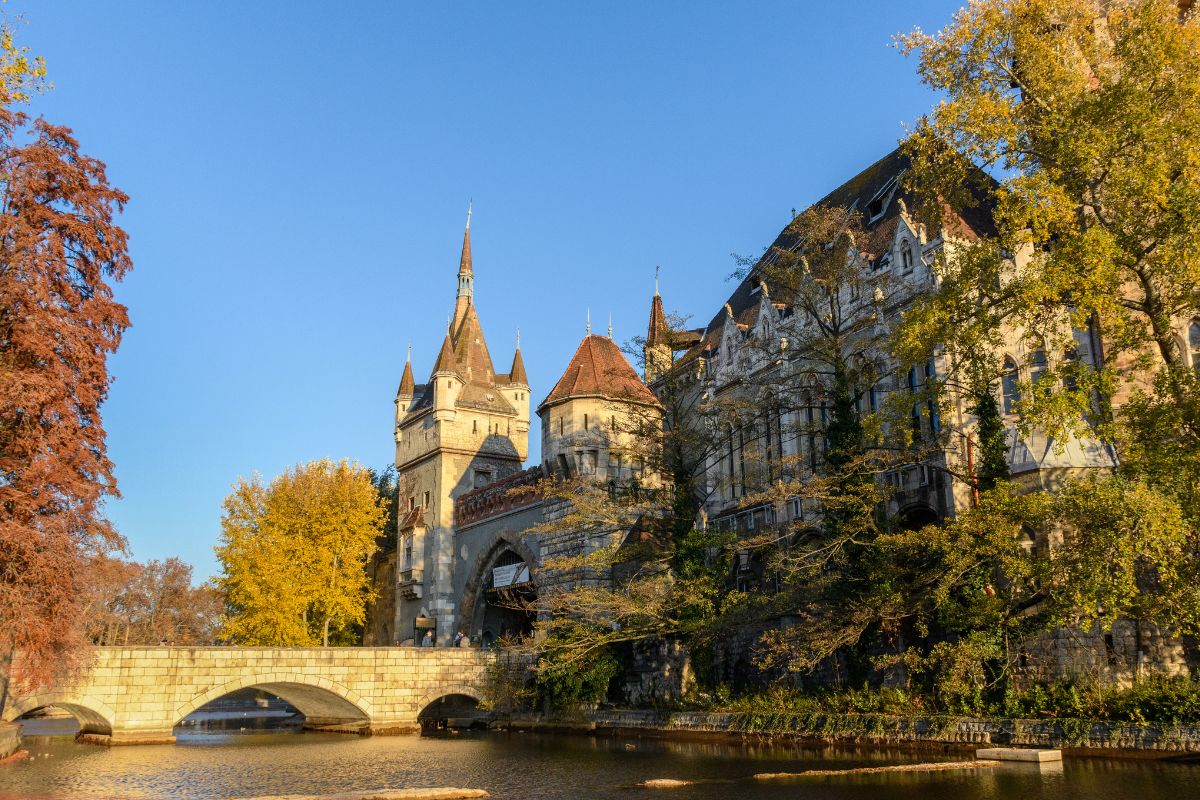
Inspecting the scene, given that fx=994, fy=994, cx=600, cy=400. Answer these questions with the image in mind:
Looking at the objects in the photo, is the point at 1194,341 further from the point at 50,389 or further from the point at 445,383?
the point at 445,383

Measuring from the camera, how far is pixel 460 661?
1288 inches

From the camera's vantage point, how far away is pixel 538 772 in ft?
62.0

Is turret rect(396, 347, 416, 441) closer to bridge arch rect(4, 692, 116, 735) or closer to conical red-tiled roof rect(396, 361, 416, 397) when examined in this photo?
conical red-tiled roof rect(396, 361, 416, 397)

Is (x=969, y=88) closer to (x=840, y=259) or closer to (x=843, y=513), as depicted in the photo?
(x=840, y=259)

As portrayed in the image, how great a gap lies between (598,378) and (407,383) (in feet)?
65.3

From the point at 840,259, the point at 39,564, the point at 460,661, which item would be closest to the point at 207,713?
the point at 460,661

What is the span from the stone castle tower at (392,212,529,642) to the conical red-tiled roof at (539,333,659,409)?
10961 millimetres

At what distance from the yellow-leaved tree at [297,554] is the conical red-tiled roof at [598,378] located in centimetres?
1116

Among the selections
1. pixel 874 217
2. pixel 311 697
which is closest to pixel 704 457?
pixel 874 217

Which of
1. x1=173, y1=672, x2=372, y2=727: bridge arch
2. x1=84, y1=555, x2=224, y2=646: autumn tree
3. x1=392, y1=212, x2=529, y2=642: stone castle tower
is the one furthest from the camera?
x1=84, y1=555, x2=224, y2=646: autumn tree

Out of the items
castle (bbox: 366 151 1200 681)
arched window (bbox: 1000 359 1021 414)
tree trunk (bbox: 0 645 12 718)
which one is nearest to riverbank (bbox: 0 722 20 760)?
tree trunk (bbox: 0 645 12 718)

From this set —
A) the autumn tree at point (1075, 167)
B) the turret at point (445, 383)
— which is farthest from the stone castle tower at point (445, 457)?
the autumn tree at point (1075, 167)

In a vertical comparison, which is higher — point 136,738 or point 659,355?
point 659,355

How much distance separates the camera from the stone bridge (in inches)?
1041
